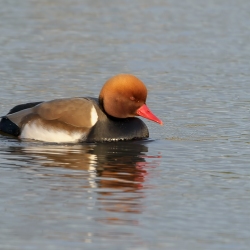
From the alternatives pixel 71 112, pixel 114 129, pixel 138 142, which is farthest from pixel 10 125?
pixel 138 142

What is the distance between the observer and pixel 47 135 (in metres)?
9.81

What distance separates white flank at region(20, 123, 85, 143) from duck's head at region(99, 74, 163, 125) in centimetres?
45

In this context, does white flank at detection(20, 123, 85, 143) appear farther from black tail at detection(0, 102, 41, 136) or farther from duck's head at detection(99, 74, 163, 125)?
duck's head at detection(99, 74, 163, 125)

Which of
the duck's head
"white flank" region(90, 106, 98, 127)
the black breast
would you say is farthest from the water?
the duck's head

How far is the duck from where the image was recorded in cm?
968

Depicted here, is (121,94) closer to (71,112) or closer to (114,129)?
(114,129)

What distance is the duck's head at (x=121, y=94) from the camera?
973 centimetres

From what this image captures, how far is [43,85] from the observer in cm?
1267

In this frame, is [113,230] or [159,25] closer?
[113,230]

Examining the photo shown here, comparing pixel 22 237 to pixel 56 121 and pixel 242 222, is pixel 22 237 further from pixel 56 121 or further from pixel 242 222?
pixel 56 121

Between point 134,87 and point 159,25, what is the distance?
26.1ft

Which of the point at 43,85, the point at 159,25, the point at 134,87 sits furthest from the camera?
the point at 159,25

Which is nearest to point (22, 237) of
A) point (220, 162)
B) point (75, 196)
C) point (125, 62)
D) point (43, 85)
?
point (75, 196)

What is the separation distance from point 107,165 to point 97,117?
1.18 metres
